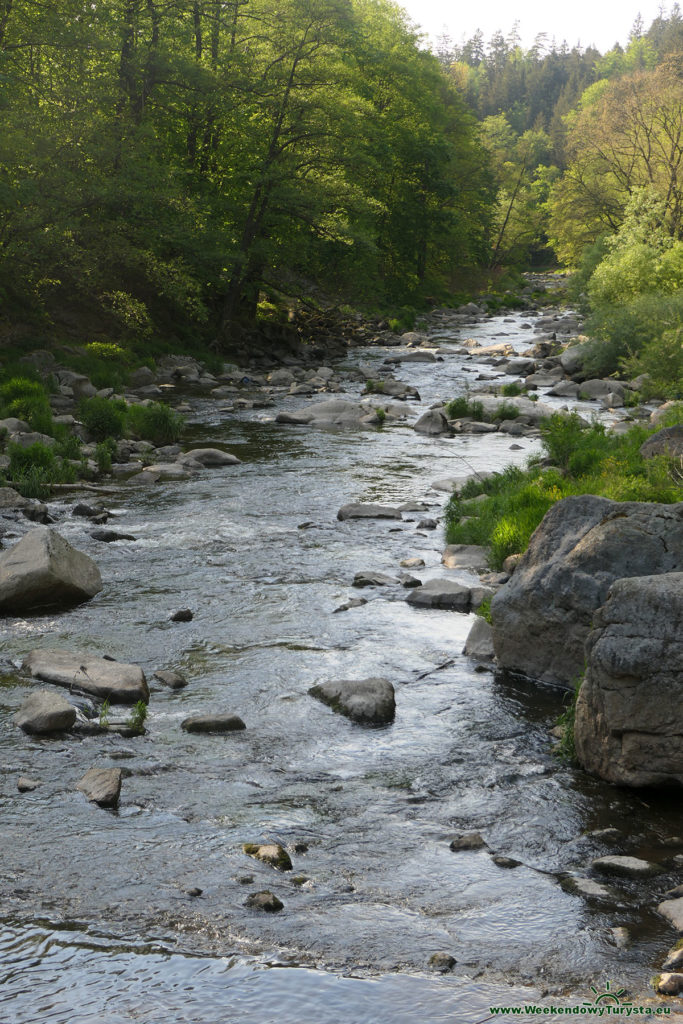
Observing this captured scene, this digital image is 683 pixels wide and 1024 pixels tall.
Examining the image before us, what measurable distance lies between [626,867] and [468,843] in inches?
36.3

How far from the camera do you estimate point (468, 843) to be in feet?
19.3

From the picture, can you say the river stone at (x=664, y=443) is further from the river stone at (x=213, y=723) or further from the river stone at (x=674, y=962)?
the river stone at (x=674, y=962)

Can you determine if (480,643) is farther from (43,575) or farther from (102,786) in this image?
(43,575)

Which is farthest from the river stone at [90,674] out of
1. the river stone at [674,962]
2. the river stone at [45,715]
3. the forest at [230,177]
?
the forest at [230,177]

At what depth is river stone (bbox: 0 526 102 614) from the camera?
9.62 metres

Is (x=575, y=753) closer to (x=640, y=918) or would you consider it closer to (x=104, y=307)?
(x=640, y=918)

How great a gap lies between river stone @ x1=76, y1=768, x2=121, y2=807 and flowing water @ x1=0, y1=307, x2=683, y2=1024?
89 millimetres

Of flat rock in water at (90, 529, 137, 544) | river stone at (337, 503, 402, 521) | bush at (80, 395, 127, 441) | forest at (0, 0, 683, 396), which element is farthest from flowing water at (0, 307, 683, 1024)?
forest at (0, 0, 683, 396)

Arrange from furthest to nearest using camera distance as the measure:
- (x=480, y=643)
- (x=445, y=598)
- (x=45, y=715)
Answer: (x=445, y=598)
(x=480, y=643)
(x=45, y=715)

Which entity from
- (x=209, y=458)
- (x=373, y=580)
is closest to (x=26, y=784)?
(x=373, y=580)

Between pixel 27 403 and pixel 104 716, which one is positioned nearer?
pixel 104 716

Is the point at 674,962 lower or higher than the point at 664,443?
lower

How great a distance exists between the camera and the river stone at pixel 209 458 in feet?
57.0

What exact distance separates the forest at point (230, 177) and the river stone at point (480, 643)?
1583cm
